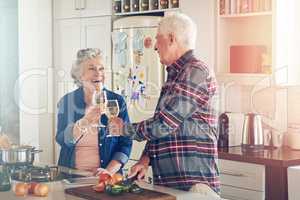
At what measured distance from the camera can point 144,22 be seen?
14.2 ft

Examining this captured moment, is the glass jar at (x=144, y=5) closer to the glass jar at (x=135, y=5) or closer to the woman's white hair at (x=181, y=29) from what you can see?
the glass jar at (x=135, y=5)

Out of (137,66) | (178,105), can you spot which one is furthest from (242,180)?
(137,66)

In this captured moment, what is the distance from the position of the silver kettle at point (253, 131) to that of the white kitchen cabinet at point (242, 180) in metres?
0.31

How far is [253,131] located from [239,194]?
19.3 inches

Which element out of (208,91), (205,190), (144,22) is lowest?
(205,190)

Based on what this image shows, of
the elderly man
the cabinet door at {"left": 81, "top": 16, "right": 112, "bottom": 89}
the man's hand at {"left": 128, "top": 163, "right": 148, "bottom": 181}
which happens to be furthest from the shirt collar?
the cabinet door at {"left": 81, "top": 16, "right": 112, "bottom": 89}

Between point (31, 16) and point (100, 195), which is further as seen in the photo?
point (31, 16)

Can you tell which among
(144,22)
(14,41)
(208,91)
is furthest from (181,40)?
(14,41)

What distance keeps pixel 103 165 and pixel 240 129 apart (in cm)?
127

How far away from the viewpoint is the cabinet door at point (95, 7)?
4.81 m

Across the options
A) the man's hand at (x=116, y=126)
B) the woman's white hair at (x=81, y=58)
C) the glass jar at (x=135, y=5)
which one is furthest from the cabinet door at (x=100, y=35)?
the man's hand at (x=116, y=126)

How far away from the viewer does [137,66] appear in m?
4.41

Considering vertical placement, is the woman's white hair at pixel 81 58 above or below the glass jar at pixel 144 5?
below

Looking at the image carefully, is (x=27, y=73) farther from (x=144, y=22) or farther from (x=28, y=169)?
(x=28, y=169)
